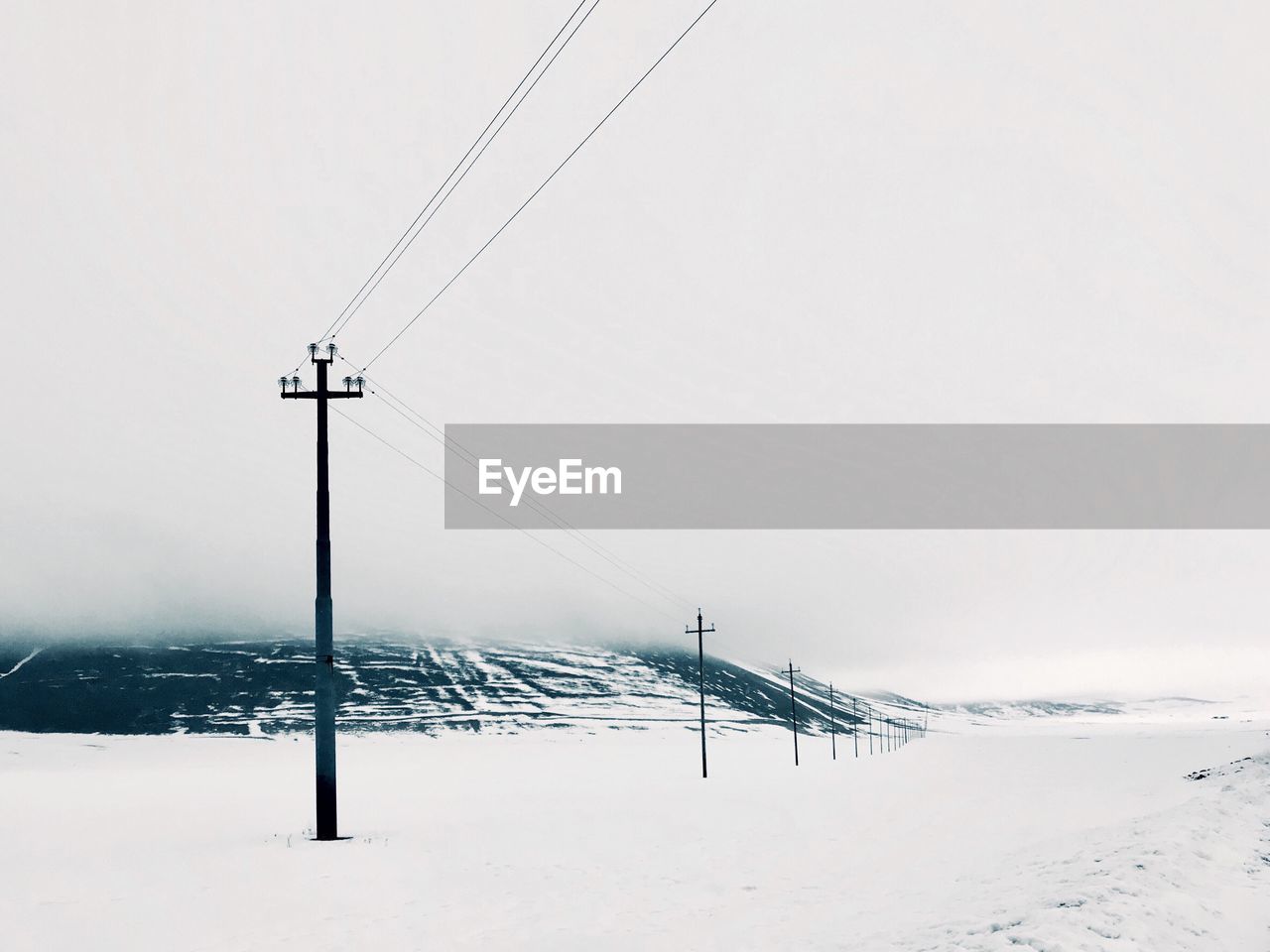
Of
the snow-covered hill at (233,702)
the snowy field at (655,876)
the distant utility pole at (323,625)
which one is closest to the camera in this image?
the snowy field at (655,876)

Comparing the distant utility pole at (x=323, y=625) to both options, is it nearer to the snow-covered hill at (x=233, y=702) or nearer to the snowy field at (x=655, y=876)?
the snowy field at (x=655, y=876)

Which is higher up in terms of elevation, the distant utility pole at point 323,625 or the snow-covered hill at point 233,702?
the distant utility pole at point 323,625

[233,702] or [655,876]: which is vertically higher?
[655,876]

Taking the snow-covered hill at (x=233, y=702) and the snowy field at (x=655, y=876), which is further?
the snow-covered hill at (x=233, y=702)

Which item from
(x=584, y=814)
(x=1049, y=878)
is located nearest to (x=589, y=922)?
(x=1049, y=878)

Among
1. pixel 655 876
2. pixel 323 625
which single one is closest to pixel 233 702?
pixel 323 625

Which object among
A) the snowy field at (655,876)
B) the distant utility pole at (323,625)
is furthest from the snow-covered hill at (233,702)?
the distant utility pole at (323,625)

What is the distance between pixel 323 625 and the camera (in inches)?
976

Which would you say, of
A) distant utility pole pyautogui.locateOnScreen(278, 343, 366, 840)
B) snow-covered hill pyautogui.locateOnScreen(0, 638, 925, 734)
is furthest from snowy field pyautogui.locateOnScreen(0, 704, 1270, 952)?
snow-covered hill pyautogui.locateOnScreen(0, 638, 925, 734)

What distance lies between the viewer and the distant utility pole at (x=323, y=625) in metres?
23.3

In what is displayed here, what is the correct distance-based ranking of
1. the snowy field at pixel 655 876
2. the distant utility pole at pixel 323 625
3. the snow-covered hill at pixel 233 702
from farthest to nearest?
1. the snow-covered hill at pixel 233 702
2. the distant utility pole at pixel 323 625
3. the snowy field at pixel 655 876

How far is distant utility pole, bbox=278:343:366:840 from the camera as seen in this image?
2334 centimetres

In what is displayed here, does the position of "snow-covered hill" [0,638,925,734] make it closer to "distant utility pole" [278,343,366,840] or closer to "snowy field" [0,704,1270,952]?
"snowy field" [0,704,1270,952]

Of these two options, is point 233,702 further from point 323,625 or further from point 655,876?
point 655,876
